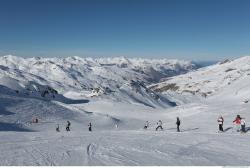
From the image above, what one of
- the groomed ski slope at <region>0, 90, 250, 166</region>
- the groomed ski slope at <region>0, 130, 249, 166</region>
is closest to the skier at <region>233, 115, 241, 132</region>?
the groomed ski slope at <region>0, 90, 250, 166</region>

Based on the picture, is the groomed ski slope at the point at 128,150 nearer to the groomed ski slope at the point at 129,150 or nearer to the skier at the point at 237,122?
the groomed ski slope at the point at 129,150

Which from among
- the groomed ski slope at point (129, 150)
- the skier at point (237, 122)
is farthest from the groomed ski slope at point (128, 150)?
the skier at point (237, 122)

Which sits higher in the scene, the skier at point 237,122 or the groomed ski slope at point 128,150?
the skier at point 237,122

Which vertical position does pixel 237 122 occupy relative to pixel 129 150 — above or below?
above

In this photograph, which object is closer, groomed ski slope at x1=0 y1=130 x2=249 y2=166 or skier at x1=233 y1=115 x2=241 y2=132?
groomed ski slope at x1=0 y1=130 x2=249 y2=166

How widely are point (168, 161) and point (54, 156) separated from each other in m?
6.82

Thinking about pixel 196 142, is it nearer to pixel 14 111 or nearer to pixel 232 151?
pixel 232 151

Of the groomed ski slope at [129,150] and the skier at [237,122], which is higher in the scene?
the skier at [237,122]

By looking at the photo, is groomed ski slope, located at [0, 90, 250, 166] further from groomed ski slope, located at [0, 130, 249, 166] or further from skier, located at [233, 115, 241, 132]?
skier, located at [233, 115, 241, 132]

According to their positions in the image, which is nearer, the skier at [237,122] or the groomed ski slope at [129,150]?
the groomed ski slope at [129,150]

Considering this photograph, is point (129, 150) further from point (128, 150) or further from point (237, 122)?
point (237, 122)

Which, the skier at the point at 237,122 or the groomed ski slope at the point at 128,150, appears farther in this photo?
the skier at the point at 237,122

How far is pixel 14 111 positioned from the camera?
2793 inches

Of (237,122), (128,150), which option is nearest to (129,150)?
(128,150)
